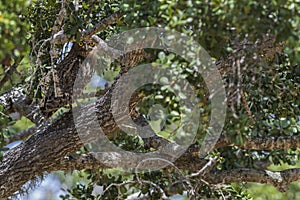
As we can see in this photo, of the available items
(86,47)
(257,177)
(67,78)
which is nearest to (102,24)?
(86,47)

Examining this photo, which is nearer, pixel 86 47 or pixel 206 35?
pixel 206 35

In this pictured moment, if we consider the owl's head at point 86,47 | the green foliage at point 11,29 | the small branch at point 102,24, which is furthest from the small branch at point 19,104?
the green foliage at point 11,29

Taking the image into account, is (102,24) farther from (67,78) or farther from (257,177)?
(257,177)

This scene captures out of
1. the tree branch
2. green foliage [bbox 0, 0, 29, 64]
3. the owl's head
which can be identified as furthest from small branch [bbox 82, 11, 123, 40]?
the tree branch

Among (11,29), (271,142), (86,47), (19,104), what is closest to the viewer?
(11,29)

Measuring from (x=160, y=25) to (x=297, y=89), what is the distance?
106cm

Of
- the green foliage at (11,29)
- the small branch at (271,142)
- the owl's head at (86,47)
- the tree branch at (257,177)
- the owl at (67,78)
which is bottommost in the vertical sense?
the tree branch at (257,177)

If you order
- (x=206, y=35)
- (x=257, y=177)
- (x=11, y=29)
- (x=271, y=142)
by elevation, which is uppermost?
(x=11, y=29)

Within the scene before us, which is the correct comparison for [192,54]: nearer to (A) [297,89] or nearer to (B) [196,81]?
A: (B) [196,81]

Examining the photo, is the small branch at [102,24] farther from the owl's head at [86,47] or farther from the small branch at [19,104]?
the small branch at [19,104]

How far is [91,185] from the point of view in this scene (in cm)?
402

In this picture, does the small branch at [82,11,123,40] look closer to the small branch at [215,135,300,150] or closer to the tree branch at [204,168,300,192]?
the small branch at [215,135,300,150]

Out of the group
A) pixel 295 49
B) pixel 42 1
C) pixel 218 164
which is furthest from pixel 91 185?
pixel 295 49

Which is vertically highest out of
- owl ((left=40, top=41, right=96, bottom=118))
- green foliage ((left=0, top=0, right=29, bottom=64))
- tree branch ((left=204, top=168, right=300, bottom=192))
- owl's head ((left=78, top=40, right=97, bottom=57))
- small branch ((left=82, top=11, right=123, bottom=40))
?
green foliage ((left=0, top=0, right=29, bottom=64))
